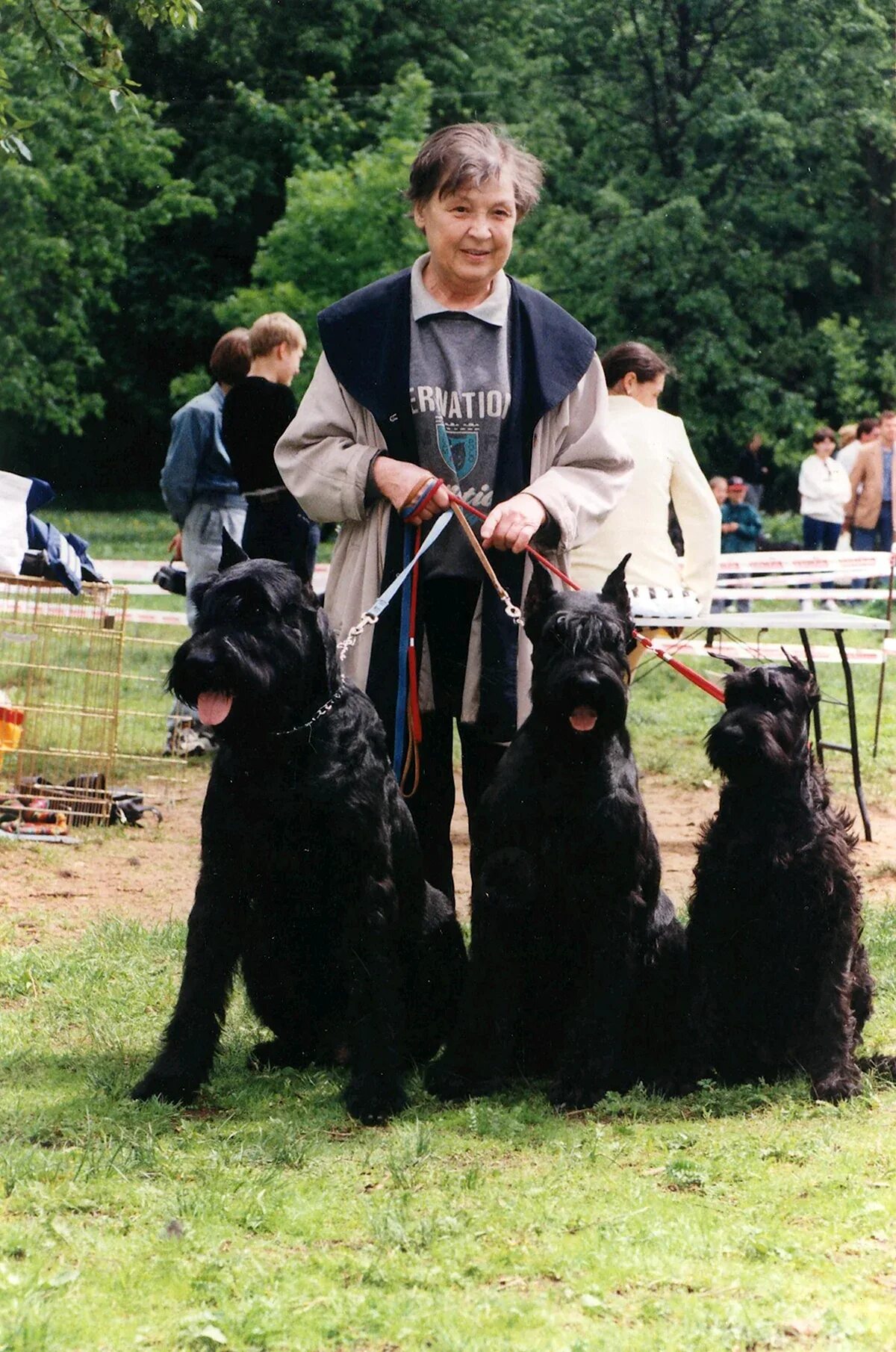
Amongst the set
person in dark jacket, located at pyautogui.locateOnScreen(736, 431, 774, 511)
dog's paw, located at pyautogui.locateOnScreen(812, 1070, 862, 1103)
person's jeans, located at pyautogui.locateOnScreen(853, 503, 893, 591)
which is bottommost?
dog's paw, located at pyautogui.locateOnScreen(812, 1070, 862, 1103)

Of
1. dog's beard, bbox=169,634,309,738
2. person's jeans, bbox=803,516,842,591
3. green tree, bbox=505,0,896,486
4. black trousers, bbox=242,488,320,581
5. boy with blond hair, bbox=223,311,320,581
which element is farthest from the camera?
green tree, bbox=505,0,896,486

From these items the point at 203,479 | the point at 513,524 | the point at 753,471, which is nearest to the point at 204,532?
the point at 203,479

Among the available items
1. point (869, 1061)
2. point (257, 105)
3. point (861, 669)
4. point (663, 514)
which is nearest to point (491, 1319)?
point (869, 1061)

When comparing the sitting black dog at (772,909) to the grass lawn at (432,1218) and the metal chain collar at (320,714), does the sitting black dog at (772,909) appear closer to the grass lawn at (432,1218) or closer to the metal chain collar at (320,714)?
the grass lawn at (432,1218)

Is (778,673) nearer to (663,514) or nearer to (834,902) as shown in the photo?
(834,902)

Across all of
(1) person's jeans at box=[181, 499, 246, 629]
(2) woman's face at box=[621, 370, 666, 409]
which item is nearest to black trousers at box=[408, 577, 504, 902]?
(2) woman's face at box=[621, 370, 666, 409]

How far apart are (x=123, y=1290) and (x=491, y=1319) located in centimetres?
64

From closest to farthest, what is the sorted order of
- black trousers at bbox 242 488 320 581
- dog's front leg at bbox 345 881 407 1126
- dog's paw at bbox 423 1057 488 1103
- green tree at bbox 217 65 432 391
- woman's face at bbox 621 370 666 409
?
dog's front leg at bbox 345 881 407 1126
dog's paw at bbox 423 1057 488 1103
woman's face at bbox 621 370 666 409
black trousers at bbox 242 488 320 581
green tree at bbox 217 65 432 391

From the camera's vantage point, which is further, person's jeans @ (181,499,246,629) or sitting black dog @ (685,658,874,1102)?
person's jeans @ (181,499,246,629)

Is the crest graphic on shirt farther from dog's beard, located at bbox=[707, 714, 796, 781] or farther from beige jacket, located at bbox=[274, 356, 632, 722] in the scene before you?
dog's beard, located at bbox=[707, 714, 796, 781]

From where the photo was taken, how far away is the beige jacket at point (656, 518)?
666cm

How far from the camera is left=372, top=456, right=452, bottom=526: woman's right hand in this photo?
4023 millimetres

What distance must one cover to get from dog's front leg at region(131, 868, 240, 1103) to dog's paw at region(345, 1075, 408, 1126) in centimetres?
37

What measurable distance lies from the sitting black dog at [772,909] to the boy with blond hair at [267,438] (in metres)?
3.89
